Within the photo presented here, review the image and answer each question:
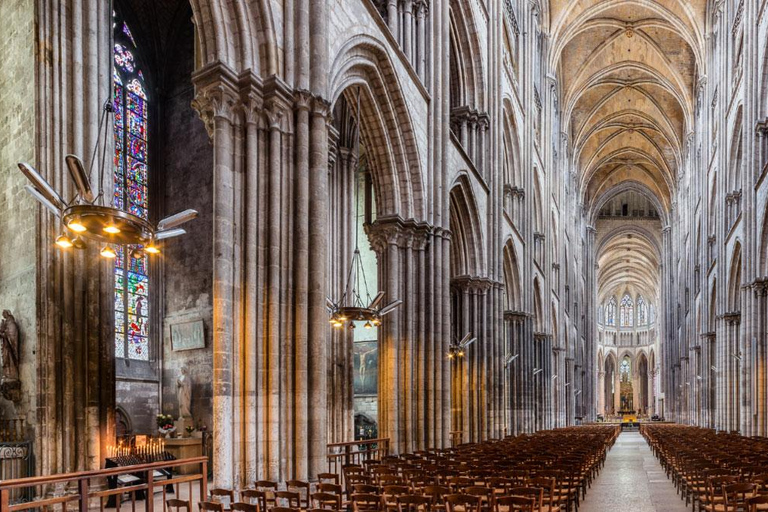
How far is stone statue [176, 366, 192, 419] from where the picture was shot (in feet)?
79.2

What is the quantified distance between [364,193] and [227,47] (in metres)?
19.8

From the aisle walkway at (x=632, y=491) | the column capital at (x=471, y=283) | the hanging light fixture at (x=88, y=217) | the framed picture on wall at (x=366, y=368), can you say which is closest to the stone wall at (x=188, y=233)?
the framed picture on wall at (x=366, y=368)

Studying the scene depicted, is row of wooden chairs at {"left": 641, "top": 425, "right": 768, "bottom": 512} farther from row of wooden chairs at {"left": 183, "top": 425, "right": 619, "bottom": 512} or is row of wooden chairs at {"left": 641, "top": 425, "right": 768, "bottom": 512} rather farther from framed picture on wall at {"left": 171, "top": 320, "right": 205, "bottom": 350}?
framed picture on wall at {"left": 171, "top": 320, "right": 205, "bottom": 350}

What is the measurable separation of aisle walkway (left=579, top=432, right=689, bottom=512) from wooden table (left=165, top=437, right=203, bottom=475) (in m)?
10.7

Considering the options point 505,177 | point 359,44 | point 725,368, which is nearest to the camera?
point 359,44

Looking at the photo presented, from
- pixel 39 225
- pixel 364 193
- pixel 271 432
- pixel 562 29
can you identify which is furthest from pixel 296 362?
pixel 562 29

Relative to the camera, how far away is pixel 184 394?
24250mm

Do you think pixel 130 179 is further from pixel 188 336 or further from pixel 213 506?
pixel 213 506

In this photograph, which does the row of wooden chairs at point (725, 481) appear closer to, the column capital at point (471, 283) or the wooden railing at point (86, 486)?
the wooden railing at point (86, 486)

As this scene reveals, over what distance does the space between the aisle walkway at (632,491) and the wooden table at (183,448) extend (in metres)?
10.7

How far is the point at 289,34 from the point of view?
47.1 feet

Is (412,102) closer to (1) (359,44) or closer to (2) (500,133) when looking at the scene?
(1) (359,44)

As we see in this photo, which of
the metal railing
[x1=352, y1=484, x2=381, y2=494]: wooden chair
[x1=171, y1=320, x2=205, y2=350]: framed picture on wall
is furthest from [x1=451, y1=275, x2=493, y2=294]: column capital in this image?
[x1=352, y1=484, x2=381, y2=494]: wooden chair

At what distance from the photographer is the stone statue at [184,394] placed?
79.2ft
